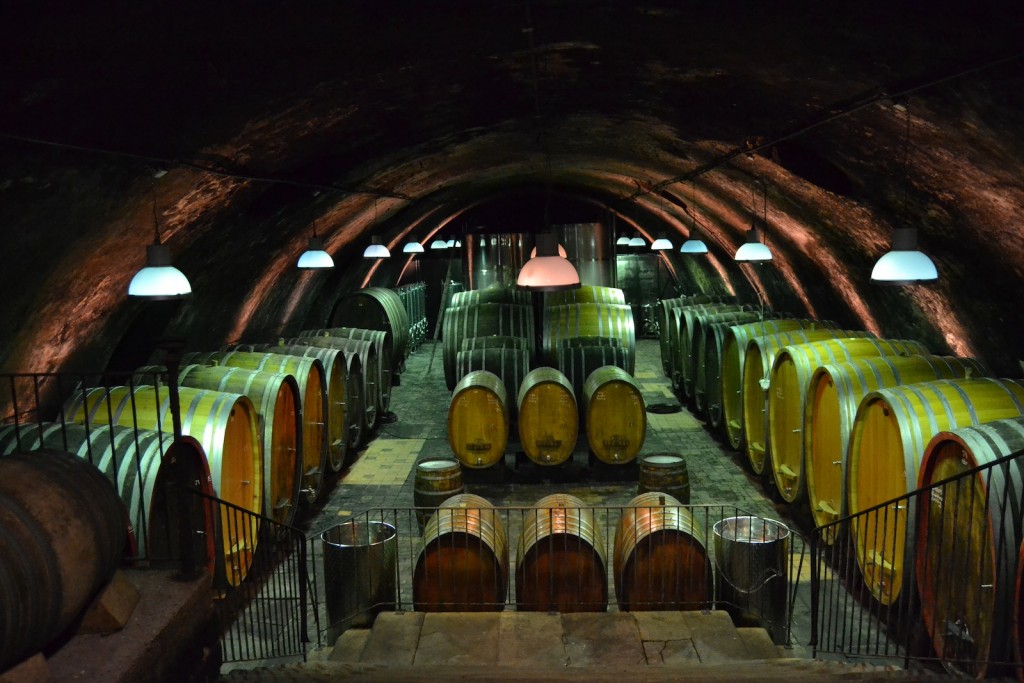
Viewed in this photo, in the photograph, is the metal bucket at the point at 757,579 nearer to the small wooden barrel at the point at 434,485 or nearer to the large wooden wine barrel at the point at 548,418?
the small wooden barrel at the point at 434,485

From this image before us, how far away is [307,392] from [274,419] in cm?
124

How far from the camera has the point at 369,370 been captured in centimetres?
1061

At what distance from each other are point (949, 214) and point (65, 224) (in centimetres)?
552

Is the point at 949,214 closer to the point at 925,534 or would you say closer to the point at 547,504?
the point at 925,534

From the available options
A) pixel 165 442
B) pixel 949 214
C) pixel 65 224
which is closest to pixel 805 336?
pixel 949 214

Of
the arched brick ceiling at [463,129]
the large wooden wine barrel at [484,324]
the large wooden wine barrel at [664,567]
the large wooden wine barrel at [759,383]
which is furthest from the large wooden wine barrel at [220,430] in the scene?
the large wooden wine barrel at [484,324]

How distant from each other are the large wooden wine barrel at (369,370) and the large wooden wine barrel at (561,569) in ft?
15.2

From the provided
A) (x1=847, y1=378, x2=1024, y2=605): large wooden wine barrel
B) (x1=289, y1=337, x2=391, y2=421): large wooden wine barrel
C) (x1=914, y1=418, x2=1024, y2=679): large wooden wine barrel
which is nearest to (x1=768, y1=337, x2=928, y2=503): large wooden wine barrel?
(x1=847, y1=378, x2=1024, y2=605): large wooden wine barrel

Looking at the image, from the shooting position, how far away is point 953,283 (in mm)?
6508

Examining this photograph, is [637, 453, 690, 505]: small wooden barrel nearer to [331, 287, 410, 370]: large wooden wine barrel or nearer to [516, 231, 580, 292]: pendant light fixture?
[516, 231, 580, 292]: pendant light fixture

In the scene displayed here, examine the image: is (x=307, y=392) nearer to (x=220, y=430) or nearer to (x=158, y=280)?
(x=220, y=430)

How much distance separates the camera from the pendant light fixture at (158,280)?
183 inches

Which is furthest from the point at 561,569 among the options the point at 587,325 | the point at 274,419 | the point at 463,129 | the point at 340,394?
the point at 587,325

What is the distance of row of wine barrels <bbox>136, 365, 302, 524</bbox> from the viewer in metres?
6.40
